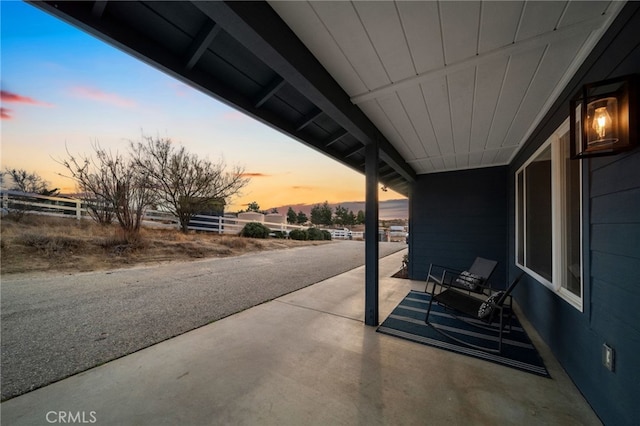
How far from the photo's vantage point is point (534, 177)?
325cm

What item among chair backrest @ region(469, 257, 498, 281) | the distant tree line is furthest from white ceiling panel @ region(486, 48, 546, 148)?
the distant tree line

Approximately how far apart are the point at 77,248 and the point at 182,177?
4.53m

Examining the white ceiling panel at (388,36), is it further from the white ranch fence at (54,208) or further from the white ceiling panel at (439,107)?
the white ranch fence at (54,208)

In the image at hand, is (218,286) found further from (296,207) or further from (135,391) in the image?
(296,207)

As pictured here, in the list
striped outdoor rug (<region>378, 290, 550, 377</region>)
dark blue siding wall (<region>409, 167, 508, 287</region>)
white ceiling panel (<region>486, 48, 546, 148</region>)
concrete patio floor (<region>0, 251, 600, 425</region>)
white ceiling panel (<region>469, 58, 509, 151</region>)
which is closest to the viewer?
concrete patio floor (<region>0, 251, 600, 425</region>)

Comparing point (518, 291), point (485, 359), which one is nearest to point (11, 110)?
point (485, 359)

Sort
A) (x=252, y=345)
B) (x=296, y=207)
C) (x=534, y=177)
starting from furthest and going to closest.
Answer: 1. (x=296, y=207)
2. (x=534, y=177)
3. (x=252, y=345)

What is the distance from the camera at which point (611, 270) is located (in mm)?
1440

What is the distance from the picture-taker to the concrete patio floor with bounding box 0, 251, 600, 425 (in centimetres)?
152

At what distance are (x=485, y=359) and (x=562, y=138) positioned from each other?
2.28 m

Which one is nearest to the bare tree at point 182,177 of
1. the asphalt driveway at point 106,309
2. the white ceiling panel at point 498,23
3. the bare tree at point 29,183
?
the bare tree at point 29,183

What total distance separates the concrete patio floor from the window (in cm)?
79

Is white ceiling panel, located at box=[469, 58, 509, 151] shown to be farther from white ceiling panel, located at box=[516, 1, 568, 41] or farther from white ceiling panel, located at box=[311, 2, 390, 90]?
white ceiling panel, located at box=[311, 2, 390, 90]

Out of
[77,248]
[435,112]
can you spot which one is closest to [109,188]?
[77,248]
